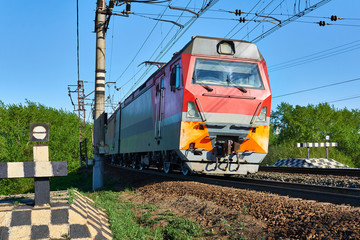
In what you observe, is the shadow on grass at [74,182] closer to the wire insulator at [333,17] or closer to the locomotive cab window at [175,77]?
the locomotive cab window at [175,77]

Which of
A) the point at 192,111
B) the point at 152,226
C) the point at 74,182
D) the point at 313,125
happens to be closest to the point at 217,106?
the point at 192,111

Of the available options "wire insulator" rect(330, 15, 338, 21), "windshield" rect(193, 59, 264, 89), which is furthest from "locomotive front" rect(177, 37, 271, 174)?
"wire insulator" rect(330, 15, 338, 21)

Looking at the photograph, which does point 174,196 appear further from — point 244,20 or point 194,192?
point 244,20

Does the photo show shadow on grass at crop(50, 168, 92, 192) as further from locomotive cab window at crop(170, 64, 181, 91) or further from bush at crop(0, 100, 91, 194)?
locomotive cab window at crop(170, 64, 181, 91)

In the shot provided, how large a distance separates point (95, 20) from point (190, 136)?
822cm

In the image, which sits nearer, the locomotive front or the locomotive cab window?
the locomotive front

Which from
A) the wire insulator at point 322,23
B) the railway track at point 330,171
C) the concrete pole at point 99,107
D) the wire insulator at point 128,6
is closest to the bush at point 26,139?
the concrete pole at point 99,107

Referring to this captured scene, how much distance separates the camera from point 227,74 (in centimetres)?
1020

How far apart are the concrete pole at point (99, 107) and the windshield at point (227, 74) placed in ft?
18.0

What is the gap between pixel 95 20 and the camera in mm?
15133

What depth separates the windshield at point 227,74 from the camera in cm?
999

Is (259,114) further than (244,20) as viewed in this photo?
No

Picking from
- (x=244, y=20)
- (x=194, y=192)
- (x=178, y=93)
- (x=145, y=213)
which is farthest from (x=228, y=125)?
(x=244, y=20)

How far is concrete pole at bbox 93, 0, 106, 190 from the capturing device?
1398cm
